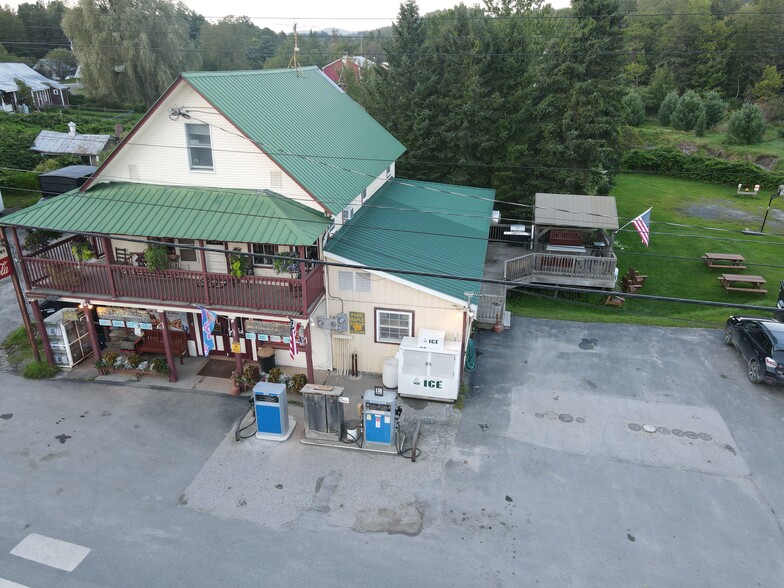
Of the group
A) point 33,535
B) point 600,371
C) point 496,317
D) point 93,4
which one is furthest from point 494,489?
point 93,4

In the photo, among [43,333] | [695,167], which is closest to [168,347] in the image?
[43,333]

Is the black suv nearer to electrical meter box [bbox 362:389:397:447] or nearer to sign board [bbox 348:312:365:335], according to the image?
electrical meter box [bbox 362:389:397:447]

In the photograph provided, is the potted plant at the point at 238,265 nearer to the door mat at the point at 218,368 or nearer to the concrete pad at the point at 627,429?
the door mat at the point at 218,368

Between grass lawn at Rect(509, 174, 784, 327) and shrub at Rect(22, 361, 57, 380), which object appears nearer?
shrub at Rect(22, 361, 57, 380)

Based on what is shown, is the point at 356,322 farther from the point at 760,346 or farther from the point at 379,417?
the point at 760,346

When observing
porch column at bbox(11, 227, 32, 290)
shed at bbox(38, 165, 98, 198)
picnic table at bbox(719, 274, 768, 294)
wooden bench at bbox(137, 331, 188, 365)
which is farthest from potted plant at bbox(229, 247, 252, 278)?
picnic table at bbox(719, 274, 768, 294)

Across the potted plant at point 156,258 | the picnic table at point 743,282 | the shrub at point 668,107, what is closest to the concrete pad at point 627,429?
the potted plant at point 156,258
